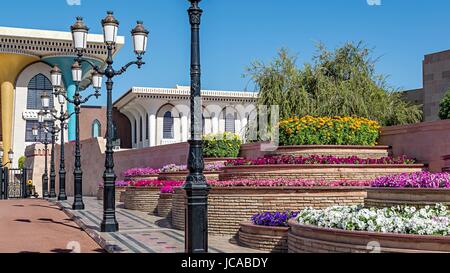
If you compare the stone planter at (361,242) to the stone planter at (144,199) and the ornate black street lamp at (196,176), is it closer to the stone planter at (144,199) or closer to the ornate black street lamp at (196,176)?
the ornate black street lamp at (196,176)

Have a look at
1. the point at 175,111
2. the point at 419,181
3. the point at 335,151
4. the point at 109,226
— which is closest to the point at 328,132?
the point at 335,151

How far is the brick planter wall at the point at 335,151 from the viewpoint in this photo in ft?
58.6

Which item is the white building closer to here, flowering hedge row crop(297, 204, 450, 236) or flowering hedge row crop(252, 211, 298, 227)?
flowering hedge row crop(252, 211, 298, 227)

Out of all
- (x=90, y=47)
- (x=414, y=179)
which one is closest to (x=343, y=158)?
(x=414, y=179)

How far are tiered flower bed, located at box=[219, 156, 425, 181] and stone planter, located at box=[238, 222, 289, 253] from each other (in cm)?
369

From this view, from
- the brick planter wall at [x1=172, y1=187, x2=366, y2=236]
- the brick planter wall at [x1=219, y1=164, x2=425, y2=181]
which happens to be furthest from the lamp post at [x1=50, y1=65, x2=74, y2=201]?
the brick planter wall at [x1=172, y1=187, x2=366, y2=236]

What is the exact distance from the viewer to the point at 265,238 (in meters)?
12.3

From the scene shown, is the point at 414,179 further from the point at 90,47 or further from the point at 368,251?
the point at 90,47

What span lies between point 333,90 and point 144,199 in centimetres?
979

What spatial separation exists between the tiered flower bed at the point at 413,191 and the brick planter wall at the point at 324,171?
4.48 metres

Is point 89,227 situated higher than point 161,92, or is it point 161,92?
point 161,92

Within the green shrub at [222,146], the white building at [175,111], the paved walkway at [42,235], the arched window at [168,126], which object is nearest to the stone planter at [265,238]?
the paved walkway at [42,235]

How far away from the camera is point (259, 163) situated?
16969mm

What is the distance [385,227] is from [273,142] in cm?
1114
